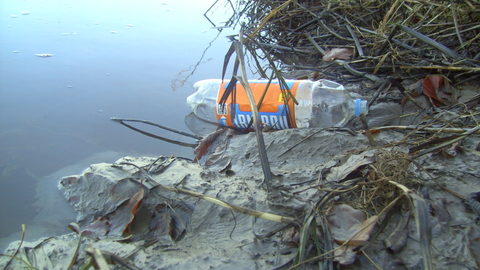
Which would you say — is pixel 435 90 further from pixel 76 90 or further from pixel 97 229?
pixel 76 90

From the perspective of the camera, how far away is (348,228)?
37.3 inches

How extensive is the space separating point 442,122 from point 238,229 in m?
1.21

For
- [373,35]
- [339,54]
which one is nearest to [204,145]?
[339,54]

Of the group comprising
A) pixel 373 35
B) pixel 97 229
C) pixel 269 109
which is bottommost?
pixel 97 229

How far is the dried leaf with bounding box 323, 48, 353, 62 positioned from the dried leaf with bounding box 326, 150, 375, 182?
1575mm

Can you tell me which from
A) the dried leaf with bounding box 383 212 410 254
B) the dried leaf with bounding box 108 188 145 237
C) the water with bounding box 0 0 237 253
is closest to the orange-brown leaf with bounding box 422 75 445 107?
the dried leaf with bounding box 383 212 410 254

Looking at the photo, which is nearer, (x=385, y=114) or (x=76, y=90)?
(x=385, y=114)

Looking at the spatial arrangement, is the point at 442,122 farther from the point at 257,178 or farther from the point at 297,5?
the point at 297,5

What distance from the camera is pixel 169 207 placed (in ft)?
4.14

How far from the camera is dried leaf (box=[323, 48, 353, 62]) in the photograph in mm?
2686

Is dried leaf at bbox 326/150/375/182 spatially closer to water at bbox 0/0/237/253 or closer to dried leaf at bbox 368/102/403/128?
dried leaf at bbox 368/102/403/128

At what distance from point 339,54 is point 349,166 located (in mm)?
1750

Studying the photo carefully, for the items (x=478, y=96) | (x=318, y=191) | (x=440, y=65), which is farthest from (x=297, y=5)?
(x=318, y=191)

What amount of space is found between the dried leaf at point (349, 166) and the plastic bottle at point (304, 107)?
77cm
